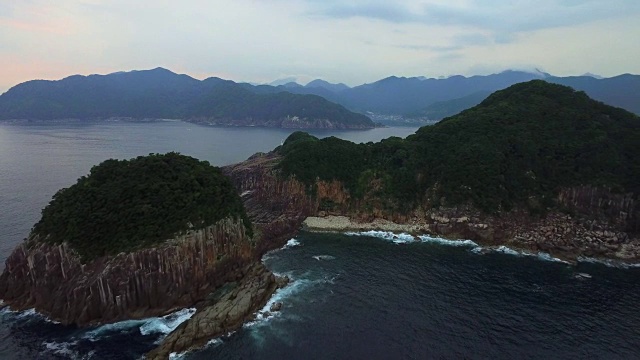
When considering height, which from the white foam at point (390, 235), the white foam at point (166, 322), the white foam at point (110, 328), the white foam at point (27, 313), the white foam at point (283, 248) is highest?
the white foam at point (27, 313)

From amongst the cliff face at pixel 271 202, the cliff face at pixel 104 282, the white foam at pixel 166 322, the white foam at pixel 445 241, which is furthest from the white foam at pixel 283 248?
the white foam at pixel 445 241

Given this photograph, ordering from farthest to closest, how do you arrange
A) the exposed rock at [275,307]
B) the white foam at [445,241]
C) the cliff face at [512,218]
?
the white foam at [445,241], the cliff face at [512,218], the exposed rock at [275,307]

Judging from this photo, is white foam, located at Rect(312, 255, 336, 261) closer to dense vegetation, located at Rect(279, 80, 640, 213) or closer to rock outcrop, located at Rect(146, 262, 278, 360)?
rock outcrop, located at Rect(146, 262, 278, 360)

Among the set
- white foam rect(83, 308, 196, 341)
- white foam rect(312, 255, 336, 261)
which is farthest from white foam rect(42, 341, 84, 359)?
white foam rect(312, 255, 336, 261)

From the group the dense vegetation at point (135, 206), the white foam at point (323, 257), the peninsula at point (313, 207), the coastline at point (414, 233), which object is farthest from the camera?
the white foam at point (323, 257)

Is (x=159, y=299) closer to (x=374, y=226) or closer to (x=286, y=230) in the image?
(x=286, y=230)

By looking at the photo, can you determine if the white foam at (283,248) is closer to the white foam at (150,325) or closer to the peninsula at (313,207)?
the peninsula at (313,207)

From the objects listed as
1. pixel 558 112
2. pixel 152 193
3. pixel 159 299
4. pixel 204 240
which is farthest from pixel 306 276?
pixel 558 112
